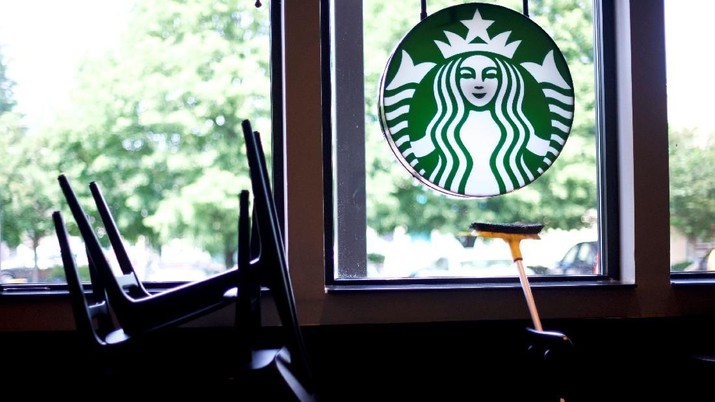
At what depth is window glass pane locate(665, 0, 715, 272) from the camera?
9.98ft

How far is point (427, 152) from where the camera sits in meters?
2.85

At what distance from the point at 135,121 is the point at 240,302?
122 centimetres

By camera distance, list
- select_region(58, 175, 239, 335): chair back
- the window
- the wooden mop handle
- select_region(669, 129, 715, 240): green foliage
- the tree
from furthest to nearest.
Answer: select_region(669, 129, 715, 240): green foliage → the window → the tree → the wooden mop handle → select_region(58, 175, 239, 335): chair back

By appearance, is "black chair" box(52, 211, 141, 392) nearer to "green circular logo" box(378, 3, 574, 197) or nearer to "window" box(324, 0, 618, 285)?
"window" box(324, 0, 618, 285)

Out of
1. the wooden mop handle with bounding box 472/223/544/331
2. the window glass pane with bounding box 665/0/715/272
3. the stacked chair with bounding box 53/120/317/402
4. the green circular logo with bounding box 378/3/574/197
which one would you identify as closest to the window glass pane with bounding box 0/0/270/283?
the green circular logo with bounding box 378/3/574/197

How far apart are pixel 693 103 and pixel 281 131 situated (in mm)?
1835

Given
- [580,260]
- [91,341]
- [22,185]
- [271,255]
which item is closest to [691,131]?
[580,260]

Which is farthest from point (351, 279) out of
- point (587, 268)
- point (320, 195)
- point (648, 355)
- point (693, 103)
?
point (693, 103)

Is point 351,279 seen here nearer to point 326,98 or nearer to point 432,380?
point 432,380

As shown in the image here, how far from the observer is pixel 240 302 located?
200 centimetres

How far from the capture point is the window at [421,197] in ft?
9.62

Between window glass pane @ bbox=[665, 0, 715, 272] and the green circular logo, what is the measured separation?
57 centimetres

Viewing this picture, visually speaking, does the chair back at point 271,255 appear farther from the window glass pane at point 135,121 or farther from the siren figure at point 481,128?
the siren figure at point 481,128

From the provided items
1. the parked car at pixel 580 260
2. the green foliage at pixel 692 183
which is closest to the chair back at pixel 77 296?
the parked car at pixel 580 260
